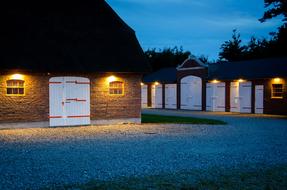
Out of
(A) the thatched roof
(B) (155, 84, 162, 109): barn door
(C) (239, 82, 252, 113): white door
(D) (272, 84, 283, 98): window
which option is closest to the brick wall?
(A) the thatched roof

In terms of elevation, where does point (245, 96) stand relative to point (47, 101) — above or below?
above

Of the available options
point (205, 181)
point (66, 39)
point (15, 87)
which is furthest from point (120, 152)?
point (66, 39)

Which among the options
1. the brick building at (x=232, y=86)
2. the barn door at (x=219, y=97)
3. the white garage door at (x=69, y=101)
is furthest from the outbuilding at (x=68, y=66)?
the barn door at (x=219, y=97)

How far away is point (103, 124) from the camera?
20312mm

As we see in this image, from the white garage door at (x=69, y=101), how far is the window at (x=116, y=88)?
1.39 meters

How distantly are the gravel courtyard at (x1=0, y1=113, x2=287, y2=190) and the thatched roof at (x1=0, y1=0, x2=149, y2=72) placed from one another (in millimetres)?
3449

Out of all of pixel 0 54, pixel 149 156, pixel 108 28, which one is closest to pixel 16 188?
pixel 149 156

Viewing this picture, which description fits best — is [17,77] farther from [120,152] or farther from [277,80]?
[277,80]

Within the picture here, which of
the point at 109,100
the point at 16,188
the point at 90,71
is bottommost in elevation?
the point at 16,188

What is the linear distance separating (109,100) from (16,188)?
1339cm

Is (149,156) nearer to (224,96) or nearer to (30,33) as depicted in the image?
(30,33)

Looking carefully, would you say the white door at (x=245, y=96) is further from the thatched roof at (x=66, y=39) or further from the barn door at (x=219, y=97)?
the thatched roof at (x=66, y=39)

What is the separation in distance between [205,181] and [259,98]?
2191 cm

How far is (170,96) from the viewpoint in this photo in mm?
36344
